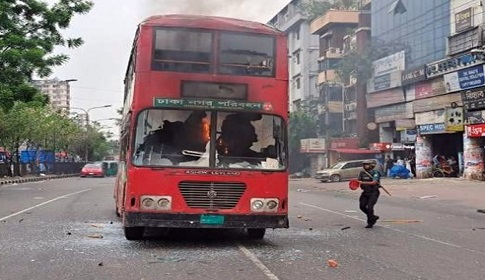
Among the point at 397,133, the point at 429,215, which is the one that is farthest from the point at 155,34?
the point at 397,133

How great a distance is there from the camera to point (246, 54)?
32.0ft

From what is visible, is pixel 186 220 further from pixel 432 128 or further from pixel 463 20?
pixel 432 128

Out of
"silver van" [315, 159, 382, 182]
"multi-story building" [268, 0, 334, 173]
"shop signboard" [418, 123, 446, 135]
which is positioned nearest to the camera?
"shop signboard" [418, 123, 446, 135]

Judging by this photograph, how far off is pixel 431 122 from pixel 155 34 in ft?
102

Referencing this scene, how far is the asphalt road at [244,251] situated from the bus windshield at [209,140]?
1.36 metres

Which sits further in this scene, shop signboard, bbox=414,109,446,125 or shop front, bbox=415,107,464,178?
shop front, bbox=415,107,464,178

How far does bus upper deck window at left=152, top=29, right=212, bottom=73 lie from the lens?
9531 mm

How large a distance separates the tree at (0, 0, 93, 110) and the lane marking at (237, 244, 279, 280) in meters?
18.4

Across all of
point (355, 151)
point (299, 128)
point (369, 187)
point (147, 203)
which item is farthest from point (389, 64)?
point (147, 203)

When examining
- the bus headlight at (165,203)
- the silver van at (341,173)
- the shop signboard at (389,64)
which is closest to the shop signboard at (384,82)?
the shop signboard at (389,64)

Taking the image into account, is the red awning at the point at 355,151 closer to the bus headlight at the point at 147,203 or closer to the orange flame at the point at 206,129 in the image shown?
the orange flame at the point at 206,129

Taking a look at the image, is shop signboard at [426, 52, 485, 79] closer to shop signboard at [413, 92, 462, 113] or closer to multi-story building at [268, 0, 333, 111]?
shop signboard at [413, 92, 462, 113]

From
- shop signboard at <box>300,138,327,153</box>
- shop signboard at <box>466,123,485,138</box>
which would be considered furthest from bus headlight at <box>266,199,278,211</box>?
shop signboard at <box>300,138,327,153</box>

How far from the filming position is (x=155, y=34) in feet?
31.2
